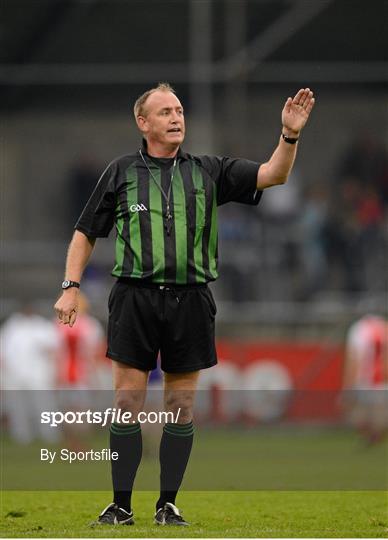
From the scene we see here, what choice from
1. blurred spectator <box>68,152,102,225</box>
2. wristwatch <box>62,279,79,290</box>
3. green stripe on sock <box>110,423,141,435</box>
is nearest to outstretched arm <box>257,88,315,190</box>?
wristwatch <box>62,279,79,290</box>

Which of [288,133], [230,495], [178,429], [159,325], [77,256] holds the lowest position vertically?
[230,495]

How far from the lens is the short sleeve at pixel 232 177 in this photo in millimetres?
7062

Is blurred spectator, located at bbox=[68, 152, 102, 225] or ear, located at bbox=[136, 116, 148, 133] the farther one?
blurred spectator, located at bbox=[68, 152, 102, 225]

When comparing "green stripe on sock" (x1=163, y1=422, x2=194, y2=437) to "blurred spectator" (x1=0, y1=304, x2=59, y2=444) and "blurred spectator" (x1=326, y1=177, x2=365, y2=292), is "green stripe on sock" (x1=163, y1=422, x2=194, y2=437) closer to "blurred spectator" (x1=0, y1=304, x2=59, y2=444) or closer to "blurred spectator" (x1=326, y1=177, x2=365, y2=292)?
"blurred spectator" (x1=0, y1=304, x2=59, y2=444)

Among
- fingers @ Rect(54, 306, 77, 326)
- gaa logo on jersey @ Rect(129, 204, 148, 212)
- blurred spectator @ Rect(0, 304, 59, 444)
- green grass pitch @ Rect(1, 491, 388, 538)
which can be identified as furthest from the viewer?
blurred spectator @ Rect(0, 304, 59, 444)

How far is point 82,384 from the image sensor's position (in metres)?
15.1

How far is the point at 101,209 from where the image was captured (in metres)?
7.00

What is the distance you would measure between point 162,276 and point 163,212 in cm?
28

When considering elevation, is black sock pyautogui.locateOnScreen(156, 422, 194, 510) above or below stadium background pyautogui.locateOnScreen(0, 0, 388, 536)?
below

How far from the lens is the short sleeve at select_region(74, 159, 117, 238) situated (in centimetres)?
695

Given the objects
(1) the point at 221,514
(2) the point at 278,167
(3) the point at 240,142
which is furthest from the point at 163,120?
(3) the point at 240,142

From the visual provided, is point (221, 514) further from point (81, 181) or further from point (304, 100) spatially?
point (81, 181)

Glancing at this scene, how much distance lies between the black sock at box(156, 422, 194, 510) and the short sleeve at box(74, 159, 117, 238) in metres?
0.95

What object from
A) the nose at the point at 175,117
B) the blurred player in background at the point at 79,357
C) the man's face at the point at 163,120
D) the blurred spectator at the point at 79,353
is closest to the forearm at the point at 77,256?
the man's face at the point at 163,120
